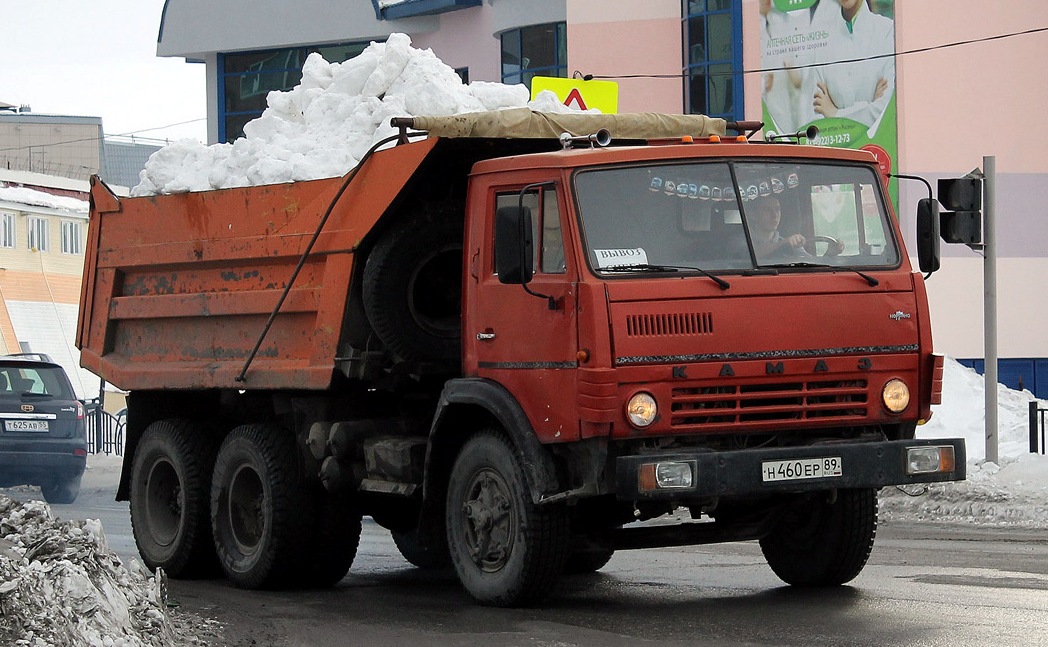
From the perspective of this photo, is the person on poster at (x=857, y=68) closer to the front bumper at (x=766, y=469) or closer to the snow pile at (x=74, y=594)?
the front bumper at (x=766, y=469)

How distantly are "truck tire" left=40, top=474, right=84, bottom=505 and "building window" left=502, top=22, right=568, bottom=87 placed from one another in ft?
45.7

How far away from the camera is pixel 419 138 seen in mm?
9758

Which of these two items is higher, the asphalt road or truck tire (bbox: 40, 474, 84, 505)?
the asphalt road

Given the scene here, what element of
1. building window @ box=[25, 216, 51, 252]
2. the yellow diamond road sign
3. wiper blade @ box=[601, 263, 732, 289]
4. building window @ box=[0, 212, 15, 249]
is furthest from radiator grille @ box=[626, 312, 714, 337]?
building window @ box=[25, 216, 51, 252]

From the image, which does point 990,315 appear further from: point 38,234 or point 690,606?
point 38,234

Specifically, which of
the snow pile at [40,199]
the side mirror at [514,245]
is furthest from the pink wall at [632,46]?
the snow pile at [40,199]

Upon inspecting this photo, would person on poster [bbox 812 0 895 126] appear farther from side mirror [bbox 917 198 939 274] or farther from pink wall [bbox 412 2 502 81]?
side mirror [bbox 917 198 939 274]

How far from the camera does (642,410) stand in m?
8.05

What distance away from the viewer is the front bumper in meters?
8.00

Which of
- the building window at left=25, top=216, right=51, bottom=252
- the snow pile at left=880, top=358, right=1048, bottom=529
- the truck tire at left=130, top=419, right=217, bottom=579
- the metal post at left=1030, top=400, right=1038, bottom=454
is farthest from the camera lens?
the building window at left=25, top=216, right=51, bottom=252

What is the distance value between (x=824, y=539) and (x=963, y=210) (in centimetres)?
638

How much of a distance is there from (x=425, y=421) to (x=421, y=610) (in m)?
1.26

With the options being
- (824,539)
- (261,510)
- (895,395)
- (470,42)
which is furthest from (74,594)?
(470,42)

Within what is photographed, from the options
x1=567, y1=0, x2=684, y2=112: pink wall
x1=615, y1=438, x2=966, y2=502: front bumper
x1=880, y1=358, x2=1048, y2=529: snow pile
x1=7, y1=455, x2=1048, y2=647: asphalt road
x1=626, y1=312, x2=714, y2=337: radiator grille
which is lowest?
x1=880, y1=358, x2=1048, y2=529: snow pile
